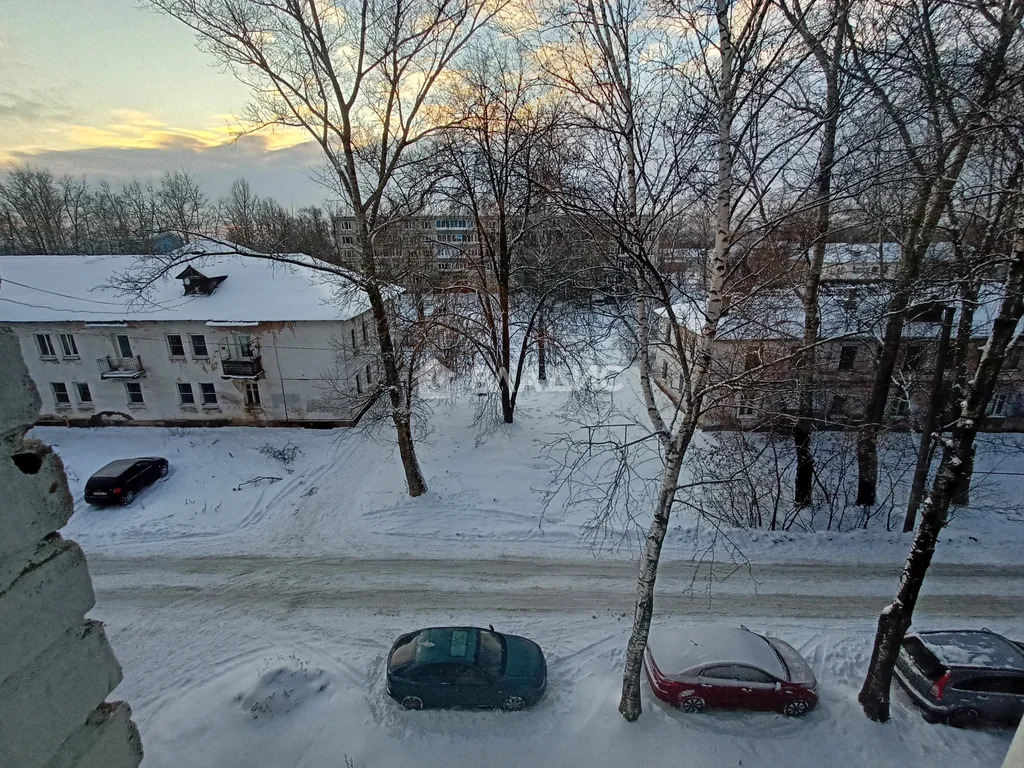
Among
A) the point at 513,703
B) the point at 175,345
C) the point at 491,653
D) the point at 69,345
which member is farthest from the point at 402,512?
the point at 69,345

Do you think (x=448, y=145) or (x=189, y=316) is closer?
(x=448, y=145)

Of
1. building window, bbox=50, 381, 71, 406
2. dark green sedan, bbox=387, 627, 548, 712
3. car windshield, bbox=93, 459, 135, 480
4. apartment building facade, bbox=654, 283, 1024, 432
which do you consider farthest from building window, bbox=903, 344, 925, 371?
building window, bbox=50, 381, 71, 406

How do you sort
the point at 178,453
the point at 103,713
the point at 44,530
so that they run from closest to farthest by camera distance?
1. the point at 44,530
2. the point at 103,713
3. the point at 178,453

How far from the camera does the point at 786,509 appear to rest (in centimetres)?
1331

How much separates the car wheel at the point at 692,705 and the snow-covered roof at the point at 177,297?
14008mm

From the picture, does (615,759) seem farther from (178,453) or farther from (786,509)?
(178,453)

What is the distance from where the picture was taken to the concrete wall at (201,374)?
18609mm

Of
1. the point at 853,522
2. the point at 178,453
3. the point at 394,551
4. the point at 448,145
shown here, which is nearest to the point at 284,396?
the point at 178,453

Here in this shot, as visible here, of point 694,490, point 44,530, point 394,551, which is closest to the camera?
point 44,530

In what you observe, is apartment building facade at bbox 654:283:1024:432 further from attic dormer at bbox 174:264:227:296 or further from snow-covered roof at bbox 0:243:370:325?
attic dormer at bbox 174:264:227:296

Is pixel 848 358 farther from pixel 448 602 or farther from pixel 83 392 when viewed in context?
pixel 83 392

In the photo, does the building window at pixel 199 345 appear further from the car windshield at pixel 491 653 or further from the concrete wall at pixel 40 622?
the concrete wall at pixel 40 622

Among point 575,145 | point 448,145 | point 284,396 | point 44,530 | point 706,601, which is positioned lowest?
point 706,601

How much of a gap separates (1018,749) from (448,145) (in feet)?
46.0
